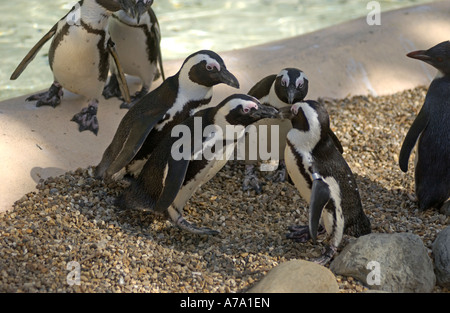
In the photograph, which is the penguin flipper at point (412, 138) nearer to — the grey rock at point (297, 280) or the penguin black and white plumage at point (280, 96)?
the penguin black and white plumage at point (280, 96)

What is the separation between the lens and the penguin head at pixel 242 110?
300 centimetres

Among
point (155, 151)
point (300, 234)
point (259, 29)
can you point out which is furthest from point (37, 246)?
point (259, 29)

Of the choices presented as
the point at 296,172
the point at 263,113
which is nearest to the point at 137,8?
the point at 263,113

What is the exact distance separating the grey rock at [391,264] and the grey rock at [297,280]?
168mm

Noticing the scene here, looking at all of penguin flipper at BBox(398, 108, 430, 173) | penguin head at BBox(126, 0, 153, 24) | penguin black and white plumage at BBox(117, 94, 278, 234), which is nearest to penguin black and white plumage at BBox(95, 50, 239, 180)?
penguin black and white plumage at BBox(117, 94, 278, 234)

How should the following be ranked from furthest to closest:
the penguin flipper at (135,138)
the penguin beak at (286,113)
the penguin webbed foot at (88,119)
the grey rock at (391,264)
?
the penguin webbed foot at (88,119) → the penguin flipper at (135,138) → the penguin beak at (286,113) → the grey rock at (391,264)

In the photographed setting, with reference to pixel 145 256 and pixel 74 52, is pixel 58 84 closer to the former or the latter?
pixel 74 52

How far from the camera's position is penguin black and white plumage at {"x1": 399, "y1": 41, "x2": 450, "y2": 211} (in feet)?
11.5

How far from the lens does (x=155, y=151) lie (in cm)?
317

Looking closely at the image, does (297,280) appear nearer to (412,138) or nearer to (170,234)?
(170,234)

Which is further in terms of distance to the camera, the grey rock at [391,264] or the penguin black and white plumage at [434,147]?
the penguin black and white plumage at [434,147]

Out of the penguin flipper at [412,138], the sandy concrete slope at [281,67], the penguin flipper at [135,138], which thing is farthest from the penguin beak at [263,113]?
the sandy concrete slope at [281,67]

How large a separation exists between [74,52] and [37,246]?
4.13 feet

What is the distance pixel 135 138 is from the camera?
3172mm
